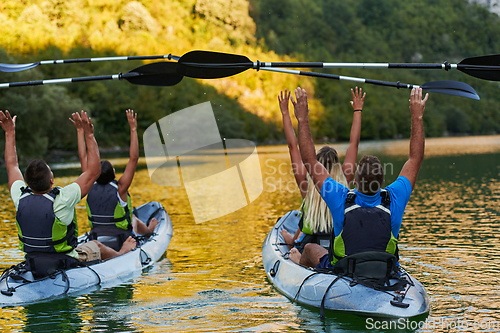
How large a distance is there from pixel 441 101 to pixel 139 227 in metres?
119

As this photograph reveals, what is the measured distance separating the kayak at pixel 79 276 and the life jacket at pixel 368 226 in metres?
3.98

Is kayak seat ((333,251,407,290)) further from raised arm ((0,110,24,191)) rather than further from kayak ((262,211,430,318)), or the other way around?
raised arm ((0,110,24,191))

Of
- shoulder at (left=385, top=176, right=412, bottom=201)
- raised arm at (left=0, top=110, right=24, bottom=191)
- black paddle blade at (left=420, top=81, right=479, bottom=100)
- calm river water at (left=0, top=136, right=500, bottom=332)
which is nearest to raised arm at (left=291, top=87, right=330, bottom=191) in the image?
shoulder at (left=385, top=176, right=412, bottom=201)

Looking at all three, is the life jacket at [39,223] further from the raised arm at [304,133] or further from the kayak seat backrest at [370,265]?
the kayak seat backrest at [370,265]

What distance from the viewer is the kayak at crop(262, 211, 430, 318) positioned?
5262 millimetres

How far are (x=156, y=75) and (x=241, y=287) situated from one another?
392 cm

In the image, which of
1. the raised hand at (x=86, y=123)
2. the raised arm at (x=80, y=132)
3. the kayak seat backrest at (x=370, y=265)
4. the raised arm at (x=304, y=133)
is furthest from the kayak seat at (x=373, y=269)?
the raised arm at (x=80, y=132)

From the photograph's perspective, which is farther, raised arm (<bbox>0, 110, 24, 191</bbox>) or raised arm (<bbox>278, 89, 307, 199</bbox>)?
raised arm (<bbox>278, 89, 307, 199</bbox>)

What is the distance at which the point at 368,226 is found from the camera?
17.2 ft

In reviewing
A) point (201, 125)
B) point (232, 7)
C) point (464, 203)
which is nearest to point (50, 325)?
point (464, 203)

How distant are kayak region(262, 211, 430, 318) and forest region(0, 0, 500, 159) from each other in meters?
33.1

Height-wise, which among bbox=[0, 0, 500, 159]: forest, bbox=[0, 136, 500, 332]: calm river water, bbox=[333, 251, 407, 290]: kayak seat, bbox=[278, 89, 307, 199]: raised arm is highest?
bbox=[0, 0, 500, 159]: forest

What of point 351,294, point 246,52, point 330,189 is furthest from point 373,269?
point 246,52

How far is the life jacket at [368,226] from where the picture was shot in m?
5.23
